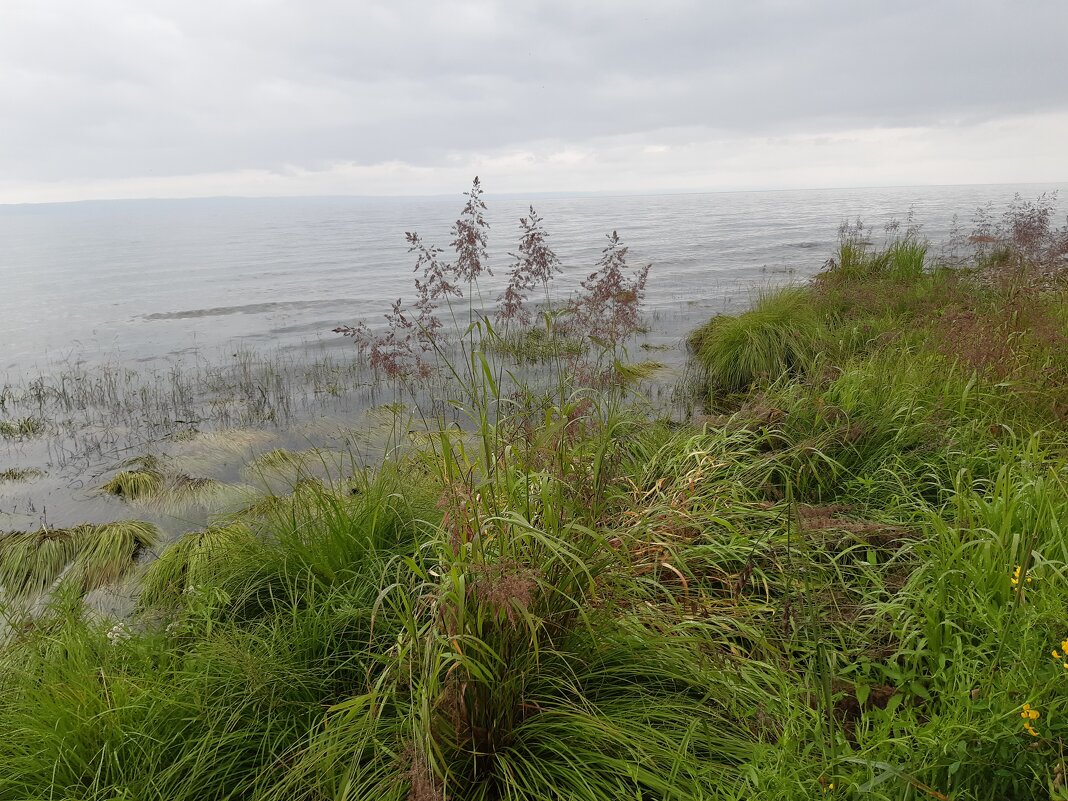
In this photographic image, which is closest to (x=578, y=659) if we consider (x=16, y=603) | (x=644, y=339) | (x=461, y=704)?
(x=461, y=704)

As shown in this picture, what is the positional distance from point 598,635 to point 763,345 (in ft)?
23.8

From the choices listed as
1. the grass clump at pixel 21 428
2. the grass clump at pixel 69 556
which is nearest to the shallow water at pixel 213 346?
the grass clump at pixel 21 428

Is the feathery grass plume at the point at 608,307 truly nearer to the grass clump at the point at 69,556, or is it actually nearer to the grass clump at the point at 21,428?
the grass clump at the point at 69,556

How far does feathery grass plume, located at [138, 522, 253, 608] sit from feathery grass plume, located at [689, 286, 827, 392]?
673 cm

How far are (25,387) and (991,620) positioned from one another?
15.0 meters

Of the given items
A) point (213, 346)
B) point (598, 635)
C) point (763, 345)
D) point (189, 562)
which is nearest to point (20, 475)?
point (189, 562)

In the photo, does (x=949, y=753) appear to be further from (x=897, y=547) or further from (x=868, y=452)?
(x=868, y=452)

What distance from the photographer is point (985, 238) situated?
36.1 ft

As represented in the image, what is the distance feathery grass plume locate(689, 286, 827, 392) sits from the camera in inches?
340

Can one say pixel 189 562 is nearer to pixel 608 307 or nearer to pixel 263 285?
pixel 608 307

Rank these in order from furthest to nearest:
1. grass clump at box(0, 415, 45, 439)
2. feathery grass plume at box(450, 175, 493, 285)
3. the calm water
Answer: the calm water → grass clump at box(0, 415, 45, 439) → feathery grass plume at box(450, 175, 493, 285)

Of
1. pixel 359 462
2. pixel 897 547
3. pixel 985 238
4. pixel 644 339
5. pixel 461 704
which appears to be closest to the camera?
pixel 461 704

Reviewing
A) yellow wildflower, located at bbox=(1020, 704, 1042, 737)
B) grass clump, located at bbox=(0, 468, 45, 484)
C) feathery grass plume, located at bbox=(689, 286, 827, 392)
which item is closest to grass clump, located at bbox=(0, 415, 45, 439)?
grass clump, located at bbox=(0, 468, 45, 484)

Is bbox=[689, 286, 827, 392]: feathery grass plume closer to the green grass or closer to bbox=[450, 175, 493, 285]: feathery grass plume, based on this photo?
bbox=[450, 175, 493, 285]: feathery grass plume
